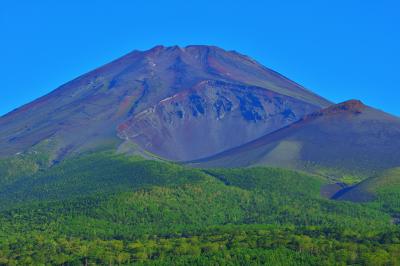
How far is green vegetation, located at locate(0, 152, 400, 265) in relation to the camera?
119 metres

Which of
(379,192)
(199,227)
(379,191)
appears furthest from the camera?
(379,191)

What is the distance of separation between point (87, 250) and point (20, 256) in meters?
8.93

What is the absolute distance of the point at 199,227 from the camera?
152625 millimetres

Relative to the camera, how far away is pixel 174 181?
199 metres

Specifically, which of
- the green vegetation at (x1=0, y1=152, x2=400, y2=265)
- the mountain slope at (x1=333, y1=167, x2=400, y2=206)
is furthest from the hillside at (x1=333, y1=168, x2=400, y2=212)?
the green vegetation at (x1=0, y1=152, x2=400, y2=265)

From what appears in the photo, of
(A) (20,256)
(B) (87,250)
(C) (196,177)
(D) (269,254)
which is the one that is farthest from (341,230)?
(C) (196,177)

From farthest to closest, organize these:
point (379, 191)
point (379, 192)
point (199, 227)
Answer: point (379, 191) < point (379, 192) < point (199, 227)

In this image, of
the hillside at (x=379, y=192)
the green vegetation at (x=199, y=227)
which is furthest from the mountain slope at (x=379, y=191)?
the green vegetation at (x=199, y=227)

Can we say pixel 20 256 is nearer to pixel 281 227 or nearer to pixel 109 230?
pixel 109 230

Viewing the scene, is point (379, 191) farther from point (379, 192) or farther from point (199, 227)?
point (199, 227)

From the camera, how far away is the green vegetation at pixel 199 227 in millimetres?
118875

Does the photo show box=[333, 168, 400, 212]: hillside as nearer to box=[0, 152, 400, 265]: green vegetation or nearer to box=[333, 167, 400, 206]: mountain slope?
box=[333, 167, 400, 206]: mountain slope

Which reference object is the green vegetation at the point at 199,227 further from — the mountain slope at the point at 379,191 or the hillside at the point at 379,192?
the mountain slope at the point at 379,191

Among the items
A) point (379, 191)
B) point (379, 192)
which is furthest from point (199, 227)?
point (379, 191)
